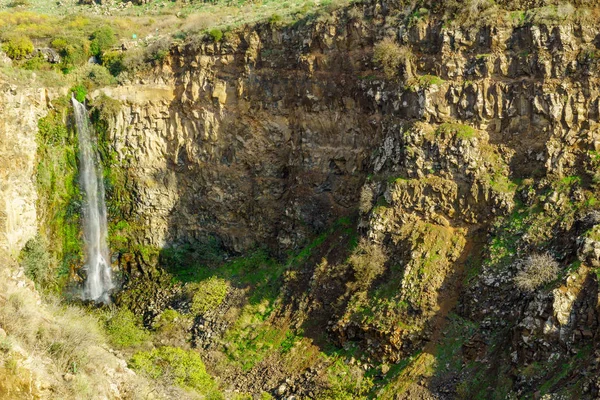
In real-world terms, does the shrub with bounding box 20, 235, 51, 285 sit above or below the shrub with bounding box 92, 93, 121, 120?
below

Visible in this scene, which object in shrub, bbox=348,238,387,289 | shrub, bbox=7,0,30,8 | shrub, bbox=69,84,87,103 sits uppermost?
shrub, bbox=7,0,30,8

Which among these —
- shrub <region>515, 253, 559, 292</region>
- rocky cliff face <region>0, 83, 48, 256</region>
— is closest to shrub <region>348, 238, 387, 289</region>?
shrub <region>515, 253, 559, 292</region>

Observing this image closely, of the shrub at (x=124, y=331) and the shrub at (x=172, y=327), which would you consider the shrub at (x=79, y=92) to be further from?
the shrub at (x=172, y=327)

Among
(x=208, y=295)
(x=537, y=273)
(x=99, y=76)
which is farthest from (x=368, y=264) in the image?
(x=99, y=76)

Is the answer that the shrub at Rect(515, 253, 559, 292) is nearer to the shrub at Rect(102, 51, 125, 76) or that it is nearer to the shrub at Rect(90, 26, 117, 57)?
the shrub at Rect(102, 51, 125, 76)

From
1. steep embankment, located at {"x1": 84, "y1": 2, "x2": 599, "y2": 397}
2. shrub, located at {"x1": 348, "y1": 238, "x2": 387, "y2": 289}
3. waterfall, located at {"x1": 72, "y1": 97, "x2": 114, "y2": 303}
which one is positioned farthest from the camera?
waterfall, located at {"x1": 72, "y1": 97, "x2": 114, "y2": 303}

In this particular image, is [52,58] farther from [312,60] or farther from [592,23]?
[592,23]

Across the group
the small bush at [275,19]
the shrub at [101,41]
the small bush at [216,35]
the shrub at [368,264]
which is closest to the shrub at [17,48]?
the shrub at [101,41]
